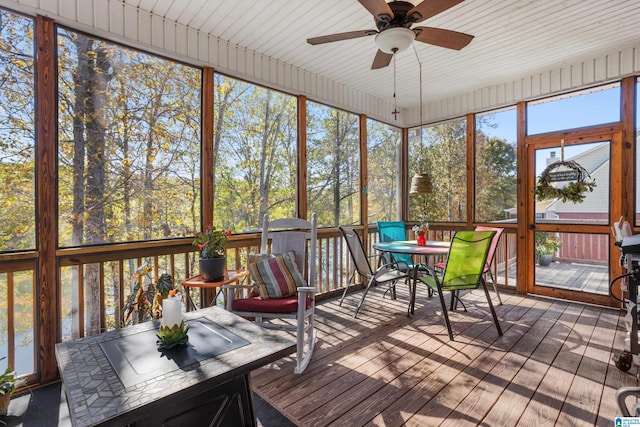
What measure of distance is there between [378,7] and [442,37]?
63 centimetres

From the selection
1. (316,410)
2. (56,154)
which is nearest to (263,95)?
(56,154)

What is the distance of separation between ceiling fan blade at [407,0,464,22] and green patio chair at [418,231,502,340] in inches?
68.4

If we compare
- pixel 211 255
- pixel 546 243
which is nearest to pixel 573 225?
pixel 546 243

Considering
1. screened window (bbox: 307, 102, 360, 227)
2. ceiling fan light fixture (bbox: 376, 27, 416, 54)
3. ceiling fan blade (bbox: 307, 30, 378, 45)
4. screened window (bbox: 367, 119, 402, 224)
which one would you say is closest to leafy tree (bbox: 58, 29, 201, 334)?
ceiling fan blade (bbox: 307, 30, 378, 45)

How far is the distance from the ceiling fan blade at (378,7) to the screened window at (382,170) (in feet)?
9.94

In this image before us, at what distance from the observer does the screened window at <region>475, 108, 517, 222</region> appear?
4.56 metres

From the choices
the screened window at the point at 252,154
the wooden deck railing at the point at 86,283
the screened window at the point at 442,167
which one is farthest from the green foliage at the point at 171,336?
the screened window at the point at 442,167

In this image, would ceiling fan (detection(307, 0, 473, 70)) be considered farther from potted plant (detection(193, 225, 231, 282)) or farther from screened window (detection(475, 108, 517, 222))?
screened window (detection(475, 108, 517, 222))

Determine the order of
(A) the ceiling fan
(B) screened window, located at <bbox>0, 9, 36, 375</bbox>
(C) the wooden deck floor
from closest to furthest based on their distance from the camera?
1. (C) the wooden deck floor
2. (A) the ceiling fan
3. (B) screened window, located at <bbox>0, 9, 36, 375</bbox>

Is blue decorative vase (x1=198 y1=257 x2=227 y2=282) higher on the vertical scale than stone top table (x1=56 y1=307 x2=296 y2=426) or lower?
higher

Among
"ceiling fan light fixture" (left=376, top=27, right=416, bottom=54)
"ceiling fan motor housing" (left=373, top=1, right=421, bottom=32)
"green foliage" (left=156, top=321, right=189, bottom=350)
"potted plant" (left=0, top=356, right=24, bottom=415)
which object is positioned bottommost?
"potted plant" (left=0, top=356, right=24, bottom=415)

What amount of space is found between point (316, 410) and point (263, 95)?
3.26 m

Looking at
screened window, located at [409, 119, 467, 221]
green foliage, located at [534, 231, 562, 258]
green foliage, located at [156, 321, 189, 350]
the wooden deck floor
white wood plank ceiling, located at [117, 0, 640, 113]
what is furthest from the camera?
screened window, located at [409, 119, 467, 221]

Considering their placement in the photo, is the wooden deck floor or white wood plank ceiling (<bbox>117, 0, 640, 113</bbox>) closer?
the wooden deck floor
